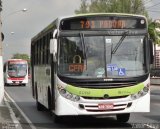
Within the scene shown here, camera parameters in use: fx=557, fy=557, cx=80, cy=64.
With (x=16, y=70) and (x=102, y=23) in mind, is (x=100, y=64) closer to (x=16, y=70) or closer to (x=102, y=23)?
(x=102, y=23)

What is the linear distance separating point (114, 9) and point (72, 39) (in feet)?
166

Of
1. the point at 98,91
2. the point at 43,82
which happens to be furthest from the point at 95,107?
the point at 43,82

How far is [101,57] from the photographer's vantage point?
1461 cm

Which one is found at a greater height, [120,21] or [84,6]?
[84,6]

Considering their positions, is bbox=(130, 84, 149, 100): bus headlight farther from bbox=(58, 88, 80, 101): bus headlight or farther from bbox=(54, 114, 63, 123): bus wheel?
bbox=(54, 114, 63, 123): bus wheel

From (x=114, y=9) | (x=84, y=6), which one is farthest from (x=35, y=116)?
(x=84, y=6)

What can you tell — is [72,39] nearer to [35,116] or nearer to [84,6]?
[35,116]

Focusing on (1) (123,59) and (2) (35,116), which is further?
(2) (35,116)

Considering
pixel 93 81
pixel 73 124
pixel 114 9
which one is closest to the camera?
pixel 93 81

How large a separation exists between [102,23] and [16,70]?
142 feet

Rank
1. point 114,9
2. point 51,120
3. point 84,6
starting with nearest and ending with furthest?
point 51,120 → point 114,9 → point 84,6

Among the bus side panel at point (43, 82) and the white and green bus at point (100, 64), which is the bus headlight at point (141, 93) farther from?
Result: the bus side panel at point (43, 82)

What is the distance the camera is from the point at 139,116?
18844 millimetres

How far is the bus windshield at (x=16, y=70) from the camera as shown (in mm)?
57250
